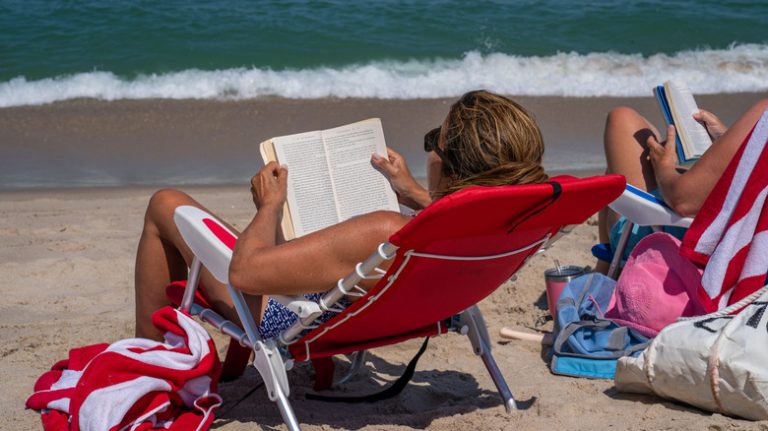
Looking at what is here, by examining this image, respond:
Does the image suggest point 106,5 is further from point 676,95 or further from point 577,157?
point 676,95

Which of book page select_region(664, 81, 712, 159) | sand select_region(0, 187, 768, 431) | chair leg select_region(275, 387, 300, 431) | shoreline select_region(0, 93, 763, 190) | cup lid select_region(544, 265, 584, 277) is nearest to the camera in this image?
chair leg select_region(275, 387, 300, 431)

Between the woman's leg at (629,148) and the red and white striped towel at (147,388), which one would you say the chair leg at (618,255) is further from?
the red and white striped towel at (147,388)

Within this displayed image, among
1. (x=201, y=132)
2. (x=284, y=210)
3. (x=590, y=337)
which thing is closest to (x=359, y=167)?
(x=284, y=210)

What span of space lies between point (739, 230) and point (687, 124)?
2.37 ft

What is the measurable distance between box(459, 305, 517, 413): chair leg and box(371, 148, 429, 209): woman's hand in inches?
16.1

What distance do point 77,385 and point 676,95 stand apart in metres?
2.50

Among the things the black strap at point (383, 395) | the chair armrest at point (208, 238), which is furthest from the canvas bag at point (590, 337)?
the chair armrest at point (208, 238)

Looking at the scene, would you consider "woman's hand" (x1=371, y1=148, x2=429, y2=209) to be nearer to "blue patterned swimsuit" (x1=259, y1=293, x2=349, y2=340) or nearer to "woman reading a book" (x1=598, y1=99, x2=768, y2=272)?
"blue patterned swimsuit" (x1=259, y1=293, x2=349, y2=340)

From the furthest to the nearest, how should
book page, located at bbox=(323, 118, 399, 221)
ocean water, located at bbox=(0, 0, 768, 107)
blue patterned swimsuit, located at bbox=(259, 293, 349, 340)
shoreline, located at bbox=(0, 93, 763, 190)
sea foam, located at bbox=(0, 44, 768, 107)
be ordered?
ocean water, located at bbox=(0, 0, 768, 107)
sea foam, located at bbox=(0, 44, 768, 107)
shoreline, located at bbox=(0, 93, 763, 190)
book page, located at bbox=(323, 118, 399, 221)
blue patterned swimsuit, located at bbox=(259, 293, 349, 340)

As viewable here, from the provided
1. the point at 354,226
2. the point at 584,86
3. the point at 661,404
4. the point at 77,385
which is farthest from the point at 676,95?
the point at 584,86

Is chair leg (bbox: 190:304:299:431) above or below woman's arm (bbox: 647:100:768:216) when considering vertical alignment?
below

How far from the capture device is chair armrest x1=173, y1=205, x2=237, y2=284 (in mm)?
2805

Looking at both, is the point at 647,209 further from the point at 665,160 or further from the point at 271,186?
the point at 271,186

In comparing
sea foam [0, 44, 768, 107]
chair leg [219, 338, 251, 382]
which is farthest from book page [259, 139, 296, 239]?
sea foam [0, 44, 768, 107]
